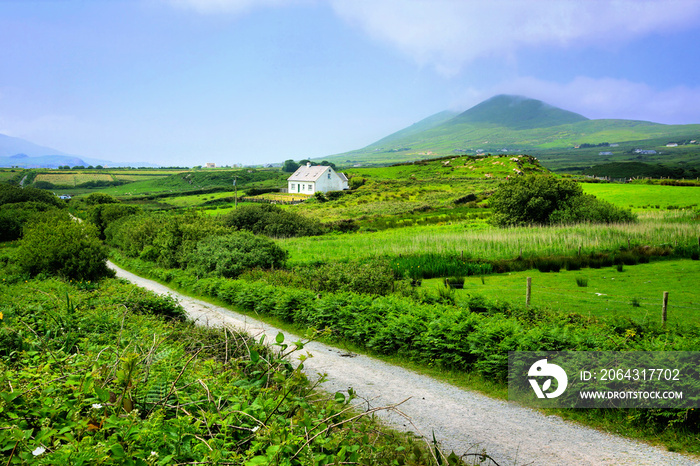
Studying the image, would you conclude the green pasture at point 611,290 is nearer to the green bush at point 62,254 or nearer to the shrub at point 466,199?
the green bush at point 62,254

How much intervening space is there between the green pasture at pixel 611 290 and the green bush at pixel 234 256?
27.1 feet

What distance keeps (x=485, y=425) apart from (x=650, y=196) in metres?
59.0

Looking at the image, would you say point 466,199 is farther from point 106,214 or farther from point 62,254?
point 62,254

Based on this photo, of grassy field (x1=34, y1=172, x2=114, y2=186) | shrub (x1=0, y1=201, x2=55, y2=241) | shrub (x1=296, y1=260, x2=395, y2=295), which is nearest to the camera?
shrub (x1=296, y1=260, x2=395, y2=295)

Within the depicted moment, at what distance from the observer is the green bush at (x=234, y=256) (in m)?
22.1

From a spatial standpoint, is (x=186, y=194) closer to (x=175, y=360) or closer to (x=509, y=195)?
(x=509, y=195)

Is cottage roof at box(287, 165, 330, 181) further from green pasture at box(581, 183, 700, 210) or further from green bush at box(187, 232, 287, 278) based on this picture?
green bush at box(187, 232, 287, 278)

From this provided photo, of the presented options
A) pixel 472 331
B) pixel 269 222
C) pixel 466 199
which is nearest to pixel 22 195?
pixel 269 222

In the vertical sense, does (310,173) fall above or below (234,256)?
above

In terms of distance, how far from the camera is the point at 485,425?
7.36m

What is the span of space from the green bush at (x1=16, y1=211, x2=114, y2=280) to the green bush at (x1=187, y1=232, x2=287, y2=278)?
4768 millimetres

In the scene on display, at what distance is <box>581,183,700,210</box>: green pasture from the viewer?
48.9 metres

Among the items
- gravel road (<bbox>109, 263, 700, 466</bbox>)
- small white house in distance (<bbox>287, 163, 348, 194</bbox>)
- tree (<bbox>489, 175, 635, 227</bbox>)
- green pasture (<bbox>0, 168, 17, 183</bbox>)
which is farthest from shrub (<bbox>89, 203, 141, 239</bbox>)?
green pasture (<bbox>0, 168, 17, 183</bbox>)

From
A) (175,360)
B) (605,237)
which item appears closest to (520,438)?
(175,360)
